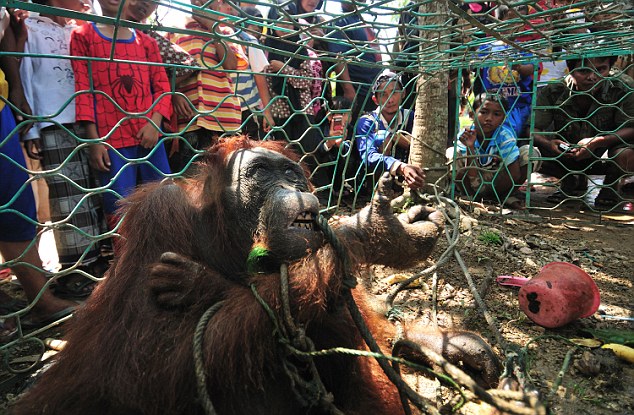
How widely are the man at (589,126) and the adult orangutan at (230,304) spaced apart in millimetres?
3437

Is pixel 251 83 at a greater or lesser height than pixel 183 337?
greater

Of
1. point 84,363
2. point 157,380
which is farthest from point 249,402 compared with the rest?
point 84,363

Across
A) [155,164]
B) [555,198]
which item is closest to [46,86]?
[155,164]

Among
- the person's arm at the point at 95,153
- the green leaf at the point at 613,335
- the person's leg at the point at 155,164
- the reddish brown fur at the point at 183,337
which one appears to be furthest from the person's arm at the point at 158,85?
the green leaf at the point at 613,335

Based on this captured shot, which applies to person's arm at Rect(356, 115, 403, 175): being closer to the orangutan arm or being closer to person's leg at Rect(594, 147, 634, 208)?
the orangutan arm

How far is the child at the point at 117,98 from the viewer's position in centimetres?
221

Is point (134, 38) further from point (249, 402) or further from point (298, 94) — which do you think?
point (249, 402)

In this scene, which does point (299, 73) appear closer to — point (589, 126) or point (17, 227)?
point (17, 227)

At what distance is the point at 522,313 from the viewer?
2168mm

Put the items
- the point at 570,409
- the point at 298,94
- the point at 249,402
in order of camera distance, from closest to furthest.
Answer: the point at 249,402 → the point at 570,409 → the point at 298,94

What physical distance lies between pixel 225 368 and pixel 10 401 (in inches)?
41.4

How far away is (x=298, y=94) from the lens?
377 cm

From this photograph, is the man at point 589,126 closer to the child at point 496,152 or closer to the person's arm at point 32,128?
the child at point 496,152

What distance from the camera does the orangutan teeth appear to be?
1.37 m
